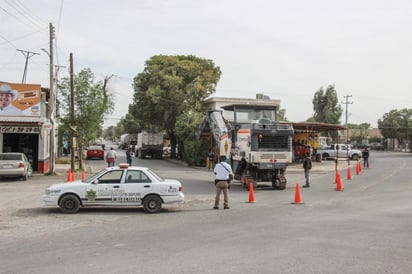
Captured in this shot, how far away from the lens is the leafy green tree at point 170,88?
47.2 meters

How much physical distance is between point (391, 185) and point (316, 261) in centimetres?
1731

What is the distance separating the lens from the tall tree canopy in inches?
3204

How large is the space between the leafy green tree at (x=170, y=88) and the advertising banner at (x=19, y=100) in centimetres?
1894

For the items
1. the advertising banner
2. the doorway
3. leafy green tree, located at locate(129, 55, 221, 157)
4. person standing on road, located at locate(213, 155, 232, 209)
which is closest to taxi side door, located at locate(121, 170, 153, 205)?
person standing on road, located at locate(213, 155, 232, 209)

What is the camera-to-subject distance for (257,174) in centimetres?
2212

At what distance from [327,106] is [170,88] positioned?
42.2 metres

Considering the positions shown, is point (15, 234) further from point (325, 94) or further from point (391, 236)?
point (325, 94)

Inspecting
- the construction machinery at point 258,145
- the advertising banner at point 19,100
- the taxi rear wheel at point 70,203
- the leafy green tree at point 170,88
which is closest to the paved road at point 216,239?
the taxi rear wheel at point 70,203

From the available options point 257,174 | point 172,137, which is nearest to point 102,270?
point 257,174

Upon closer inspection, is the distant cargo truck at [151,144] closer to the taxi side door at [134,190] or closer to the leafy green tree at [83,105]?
the leafy green tree at [83,105]

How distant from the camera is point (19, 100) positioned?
93.7ft

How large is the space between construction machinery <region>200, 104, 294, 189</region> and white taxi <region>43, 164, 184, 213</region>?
23.5 feet

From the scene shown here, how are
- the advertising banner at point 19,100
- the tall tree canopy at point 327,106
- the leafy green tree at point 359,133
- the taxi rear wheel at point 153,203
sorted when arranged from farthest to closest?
the leafy green tree at point 359,133, the tall tree canopy at point 327,106, the advertising banner at point 19,100, the taxi rear wheel at point 153,203

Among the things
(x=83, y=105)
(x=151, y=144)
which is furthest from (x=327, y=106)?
(x=83, y=105)
